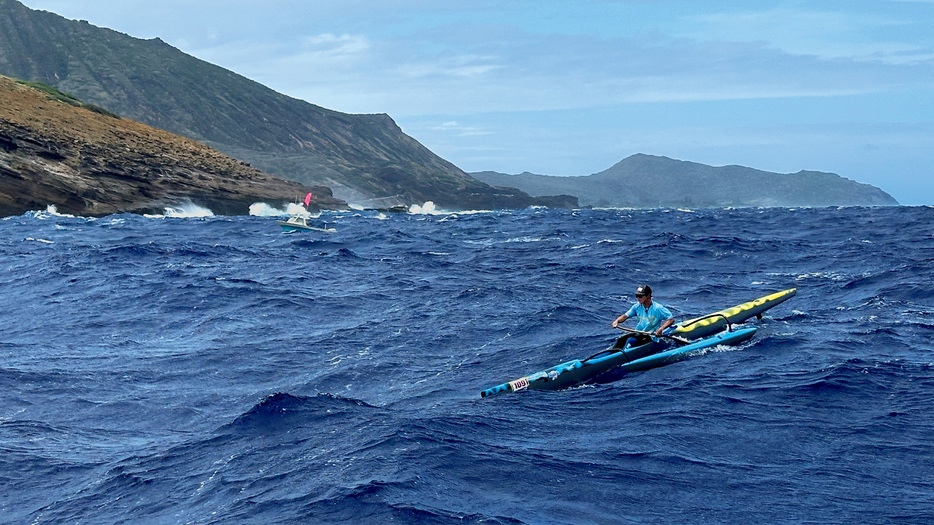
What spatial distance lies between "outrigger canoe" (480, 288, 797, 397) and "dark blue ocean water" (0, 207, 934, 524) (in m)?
0.33

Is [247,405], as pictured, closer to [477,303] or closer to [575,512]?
[575,512]

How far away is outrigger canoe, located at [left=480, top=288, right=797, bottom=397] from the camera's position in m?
13.1

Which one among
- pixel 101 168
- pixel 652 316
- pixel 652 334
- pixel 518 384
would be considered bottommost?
pixel 518 384

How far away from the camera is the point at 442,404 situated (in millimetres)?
12391

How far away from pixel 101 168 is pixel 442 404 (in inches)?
3275

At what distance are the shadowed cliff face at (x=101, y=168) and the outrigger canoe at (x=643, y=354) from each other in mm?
69641

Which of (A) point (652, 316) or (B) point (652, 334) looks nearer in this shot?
(B) point (652, 334)

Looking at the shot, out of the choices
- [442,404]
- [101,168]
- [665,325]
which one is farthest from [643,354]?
[101,168]

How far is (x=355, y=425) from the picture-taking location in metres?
11.0

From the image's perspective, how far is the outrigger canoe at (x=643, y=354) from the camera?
13148mm

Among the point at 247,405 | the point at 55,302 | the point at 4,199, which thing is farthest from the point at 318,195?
the point at 247,405

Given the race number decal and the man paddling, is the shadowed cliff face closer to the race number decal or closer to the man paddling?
the man paddling

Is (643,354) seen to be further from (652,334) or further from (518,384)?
(518,384)

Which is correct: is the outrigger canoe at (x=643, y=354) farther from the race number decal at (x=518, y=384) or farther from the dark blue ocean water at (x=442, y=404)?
the dark blue ocean water at (x=442, y=404)
